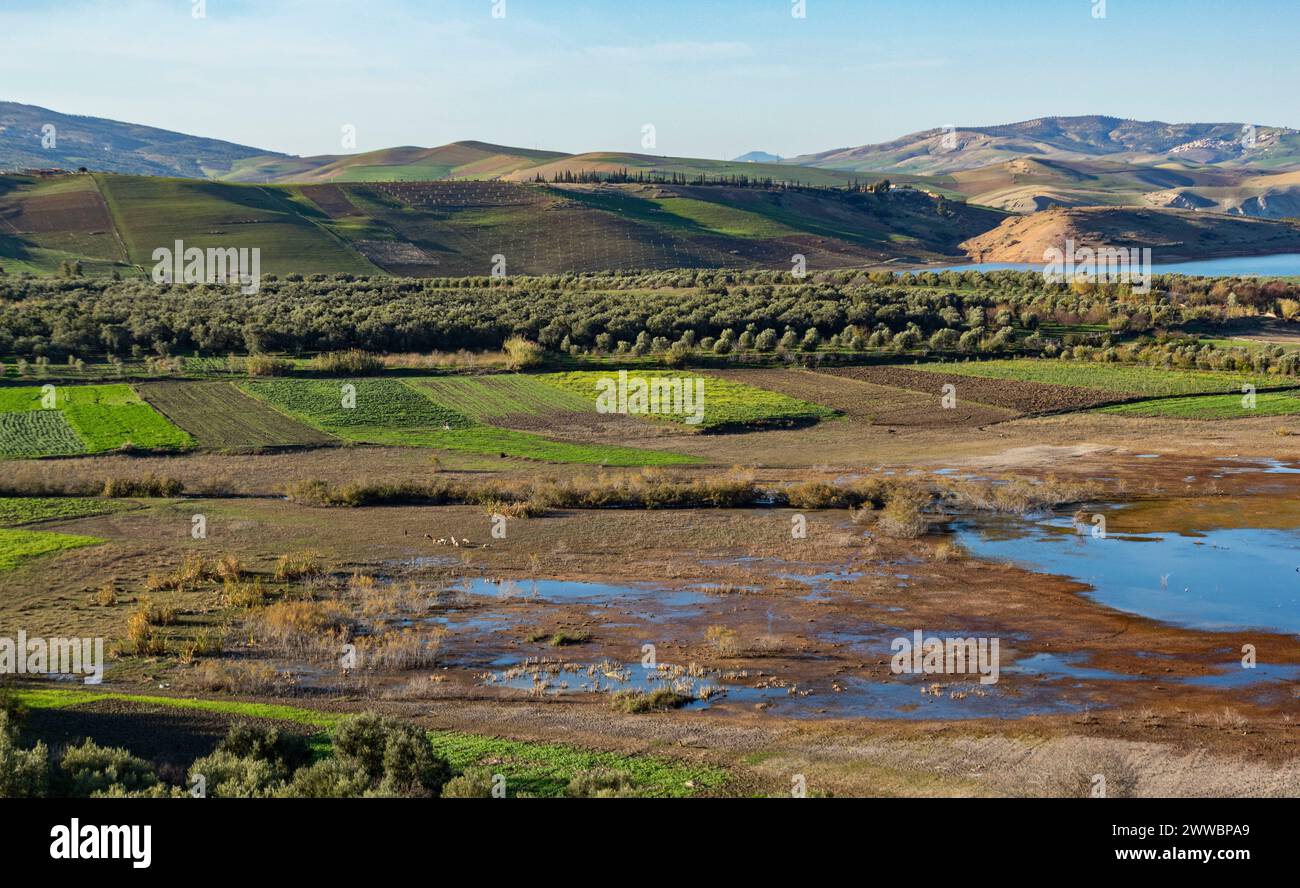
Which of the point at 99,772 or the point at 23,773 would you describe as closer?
the point at 23,773

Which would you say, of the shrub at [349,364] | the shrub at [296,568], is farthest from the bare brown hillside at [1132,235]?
the shrub at [296,568]

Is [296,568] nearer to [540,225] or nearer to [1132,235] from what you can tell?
[540,225]

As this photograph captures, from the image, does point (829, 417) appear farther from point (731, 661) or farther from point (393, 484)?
point (731, 661)

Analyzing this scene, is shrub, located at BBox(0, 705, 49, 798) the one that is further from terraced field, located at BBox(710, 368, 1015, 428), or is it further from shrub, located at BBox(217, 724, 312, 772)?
terraced field, located at BBox(710, 368, 1015, 428)

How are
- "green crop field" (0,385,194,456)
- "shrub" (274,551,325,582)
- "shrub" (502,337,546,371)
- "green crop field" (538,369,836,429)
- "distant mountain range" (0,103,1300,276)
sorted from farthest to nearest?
1. "distant mountain range" (0,103,1300,276)
2. "shrub" (502,337,546,371)
3. "green crop field" (538,369,836,429)
4. "green crop field" (0,385,194,456)
5. "shrub" (274,551,325,582)

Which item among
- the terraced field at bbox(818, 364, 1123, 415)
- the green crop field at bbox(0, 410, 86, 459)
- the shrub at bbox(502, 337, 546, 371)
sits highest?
the shrub at bbox(502, 337, 546, 371)

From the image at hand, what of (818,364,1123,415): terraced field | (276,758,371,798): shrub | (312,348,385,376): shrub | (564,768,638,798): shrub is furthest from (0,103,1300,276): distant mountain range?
(564,768,638,798): shrub

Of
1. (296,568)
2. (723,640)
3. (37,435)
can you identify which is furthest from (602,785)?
(37,435)

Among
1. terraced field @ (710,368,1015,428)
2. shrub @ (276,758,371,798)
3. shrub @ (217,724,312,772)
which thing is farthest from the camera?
terraced field @ (710,368,1015,428)
